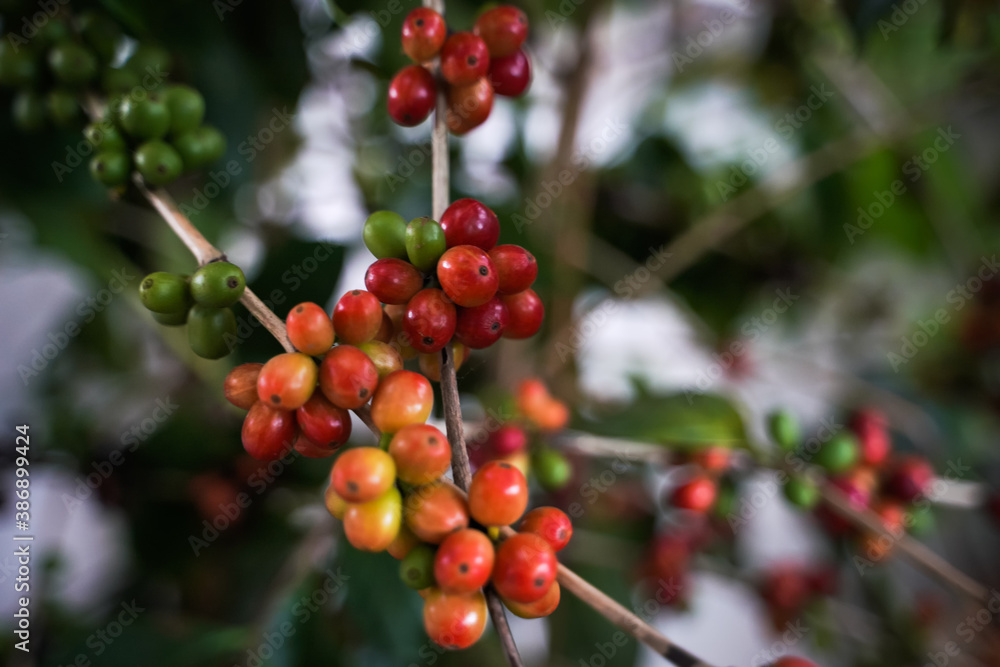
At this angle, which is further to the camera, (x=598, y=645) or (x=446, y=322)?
(x=598, y=645)

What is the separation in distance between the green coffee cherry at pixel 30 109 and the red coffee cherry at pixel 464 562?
44cm

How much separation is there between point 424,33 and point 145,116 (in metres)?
0.18

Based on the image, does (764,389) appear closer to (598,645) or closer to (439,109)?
(598,645)

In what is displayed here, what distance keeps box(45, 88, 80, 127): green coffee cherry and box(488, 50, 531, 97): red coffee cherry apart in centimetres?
30

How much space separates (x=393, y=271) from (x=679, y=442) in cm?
36

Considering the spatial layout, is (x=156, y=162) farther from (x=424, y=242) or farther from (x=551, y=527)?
(x=551, y=527)

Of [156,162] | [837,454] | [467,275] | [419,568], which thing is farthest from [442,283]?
[837,454]

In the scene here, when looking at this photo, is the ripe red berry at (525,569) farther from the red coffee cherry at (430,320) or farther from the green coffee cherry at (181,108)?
the green coffee cherry at (181,108)

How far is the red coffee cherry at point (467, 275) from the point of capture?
0.79 ft

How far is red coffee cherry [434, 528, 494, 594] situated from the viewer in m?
0.22

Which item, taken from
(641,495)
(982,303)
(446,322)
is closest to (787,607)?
(641,495)

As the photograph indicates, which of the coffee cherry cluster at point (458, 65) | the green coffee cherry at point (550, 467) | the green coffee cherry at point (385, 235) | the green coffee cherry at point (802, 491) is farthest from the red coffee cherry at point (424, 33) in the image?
the green coffee cherry at point (802, 491)

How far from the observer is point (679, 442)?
531 mm

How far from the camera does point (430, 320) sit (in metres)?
0.25
